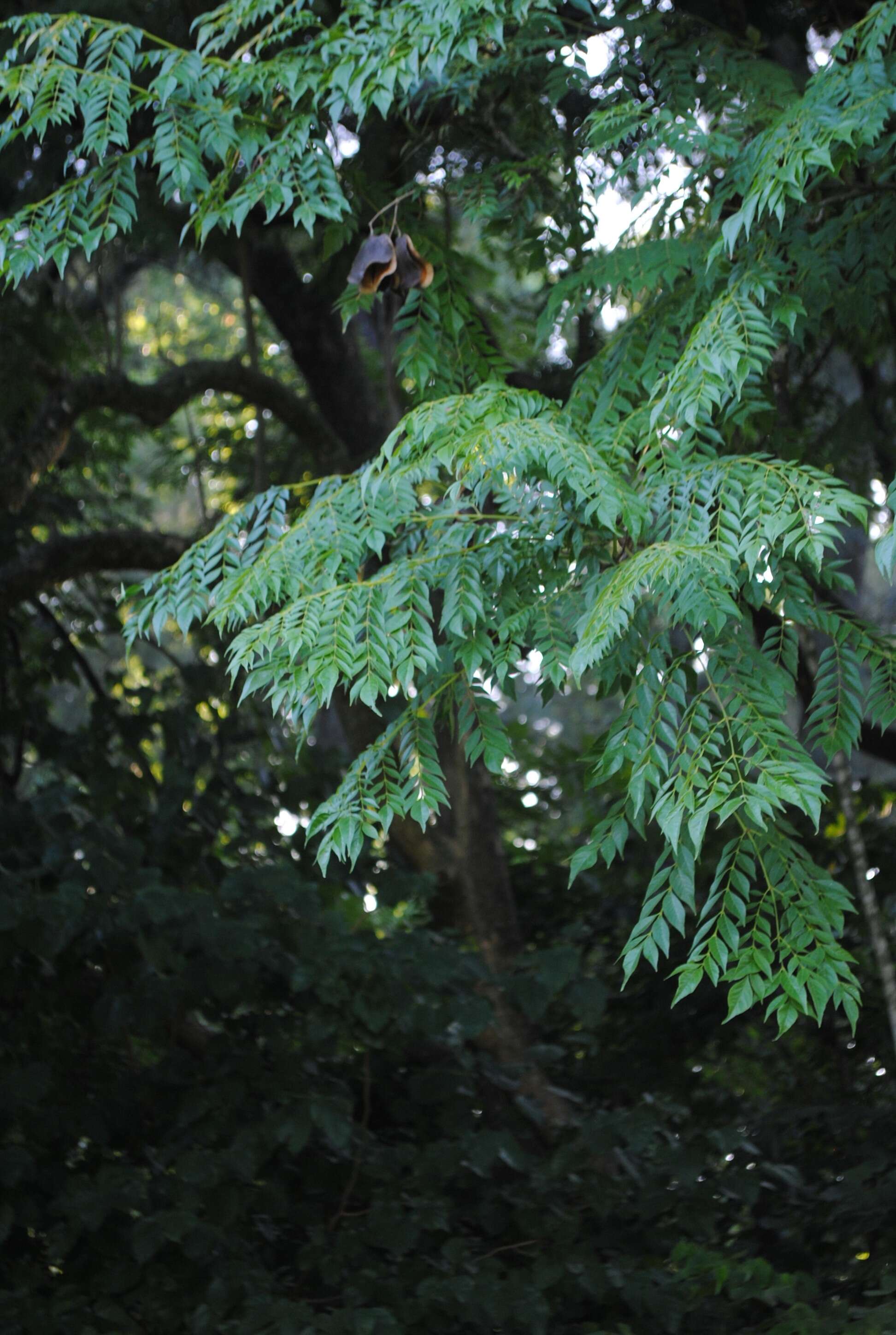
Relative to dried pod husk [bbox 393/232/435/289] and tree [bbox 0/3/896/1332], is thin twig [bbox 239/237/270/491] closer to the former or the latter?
tree [bbox 0/3/896/1332]

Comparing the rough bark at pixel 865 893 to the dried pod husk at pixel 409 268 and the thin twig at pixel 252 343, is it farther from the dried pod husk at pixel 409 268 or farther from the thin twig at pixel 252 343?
the thin twig at pixel 252 343

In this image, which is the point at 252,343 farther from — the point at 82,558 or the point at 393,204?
the point at 393,204

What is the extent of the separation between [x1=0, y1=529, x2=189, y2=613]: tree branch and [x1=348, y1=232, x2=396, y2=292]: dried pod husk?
1.97m

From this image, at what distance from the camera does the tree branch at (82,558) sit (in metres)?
4.39

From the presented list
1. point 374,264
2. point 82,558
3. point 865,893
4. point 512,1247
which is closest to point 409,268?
point 374,264

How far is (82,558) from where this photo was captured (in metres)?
4.50

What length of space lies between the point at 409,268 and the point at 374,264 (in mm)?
130

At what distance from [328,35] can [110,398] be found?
82.9 inches

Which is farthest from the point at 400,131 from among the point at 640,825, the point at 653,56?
the point at 640,825

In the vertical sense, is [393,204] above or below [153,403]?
below

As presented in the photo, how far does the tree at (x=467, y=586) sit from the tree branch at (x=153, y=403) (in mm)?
19

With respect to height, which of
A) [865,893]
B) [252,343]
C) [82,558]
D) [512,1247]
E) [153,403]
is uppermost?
[252,343]

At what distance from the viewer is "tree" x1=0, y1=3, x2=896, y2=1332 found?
1932mm

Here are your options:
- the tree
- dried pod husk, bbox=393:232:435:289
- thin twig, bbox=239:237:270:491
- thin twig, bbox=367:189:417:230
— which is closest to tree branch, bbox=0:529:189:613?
the tree
